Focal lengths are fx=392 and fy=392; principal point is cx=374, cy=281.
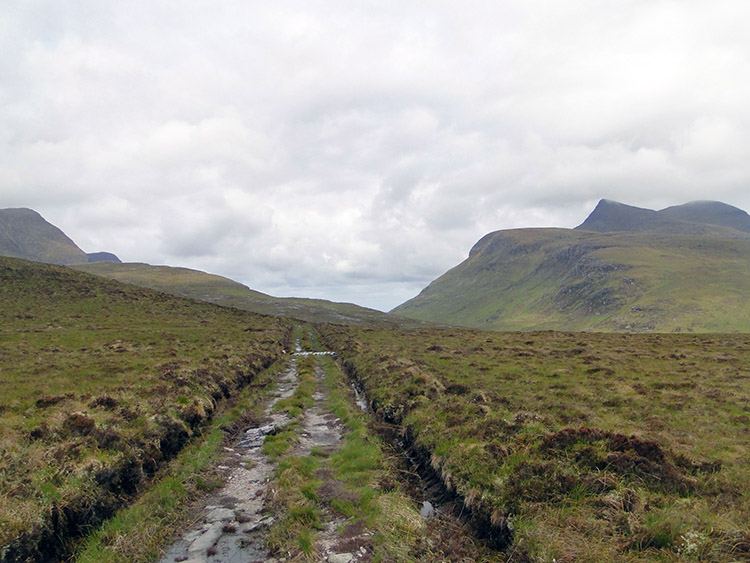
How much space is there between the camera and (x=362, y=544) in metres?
10.9

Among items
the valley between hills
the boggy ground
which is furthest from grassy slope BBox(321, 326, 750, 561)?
the boggy ground

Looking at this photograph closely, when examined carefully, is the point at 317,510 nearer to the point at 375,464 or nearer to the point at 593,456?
the point at 375,464

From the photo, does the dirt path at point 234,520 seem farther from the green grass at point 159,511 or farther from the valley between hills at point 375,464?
the green grass at point 159,511

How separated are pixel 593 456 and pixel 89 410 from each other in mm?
20350

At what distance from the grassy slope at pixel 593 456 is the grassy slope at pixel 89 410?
11.2 m

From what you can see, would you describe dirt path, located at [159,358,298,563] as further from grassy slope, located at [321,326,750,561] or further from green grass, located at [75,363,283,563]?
grassy slope, located at [321,326,750,561]

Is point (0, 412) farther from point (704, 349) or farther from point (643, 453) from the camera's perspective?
point (704, 349)

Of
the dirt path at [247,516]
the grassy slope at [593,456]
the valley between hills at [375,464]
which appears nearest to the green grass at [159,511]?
the valley between hills at [375,464]

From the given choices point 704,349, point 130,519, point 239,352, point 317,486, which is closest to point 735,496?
point 317,486

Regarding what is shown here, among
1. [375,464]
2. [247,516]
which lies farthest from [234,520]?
[375,464]

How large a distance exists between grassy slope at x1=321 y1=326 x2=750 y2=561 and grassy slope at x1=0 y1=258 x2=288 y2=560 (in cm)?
1124

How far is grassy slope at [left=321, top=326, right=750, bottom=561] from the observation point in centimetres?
916

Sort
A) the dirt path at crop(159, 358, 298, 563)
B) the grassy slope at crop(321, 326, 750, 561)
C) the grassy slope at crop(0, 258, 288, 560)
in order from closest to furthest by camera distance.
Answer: the grassy slope at crop(321, 326, 750, 561) < the dirt path at crop(159, 358, 298, 563) < the grassy slope at crop(0, 258, 288, 560)

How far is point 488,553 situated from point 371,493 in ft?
14.9
